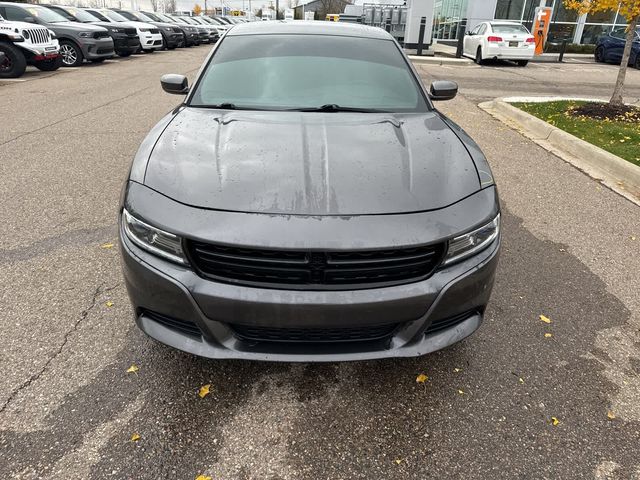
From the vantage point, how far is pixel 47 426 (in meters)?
2.09

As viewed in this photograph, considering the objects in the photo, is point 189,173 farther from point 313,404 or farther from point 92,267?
point 92,267

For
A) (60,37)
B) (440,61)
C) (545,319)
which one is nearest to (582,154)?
(545,319)

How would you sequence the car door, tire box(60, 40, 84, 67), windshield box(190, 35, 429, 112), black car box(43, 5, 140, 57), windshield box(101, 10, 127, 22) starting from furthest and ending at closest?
windshield box(101, 10, 127, 22) → the car door → black car box(43, 5, 140, 57) → tire box(60, 40, 84, 67) → windshield box(190, 35, 429, 112)

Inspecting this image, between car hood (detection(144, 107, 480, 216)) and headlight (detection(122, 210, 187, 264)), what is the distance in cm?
17

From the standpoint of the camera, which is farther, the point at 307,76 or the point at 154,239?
the point at 307,76

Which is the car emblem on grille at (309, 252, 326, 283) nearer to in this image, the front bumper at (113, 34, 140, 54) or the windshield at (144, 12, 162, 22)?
the front bumper at (113, 34, 140, 54)

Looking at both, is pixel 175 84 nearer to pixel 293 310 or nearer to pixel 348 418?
pixel 293 310

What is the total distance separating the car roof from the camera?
12.3 ft

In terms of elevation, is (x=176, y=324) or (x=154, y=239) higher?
(x=154, y=239)

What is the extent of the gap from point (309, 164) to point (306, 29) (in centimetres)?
201

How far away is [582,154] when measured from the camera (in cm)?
648

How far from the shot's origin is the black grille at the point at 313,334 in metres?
1.97

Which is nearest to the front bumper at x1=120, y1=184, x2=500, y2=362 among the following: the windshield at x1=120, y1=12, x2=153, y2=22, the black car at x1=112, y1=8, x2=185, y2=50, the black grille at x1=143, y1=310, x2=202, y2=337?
the black grille at x1=143, y1=310, x2=202, y2=337

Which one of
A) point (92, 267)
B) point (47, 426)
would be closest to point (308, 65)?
point (92, 267)
